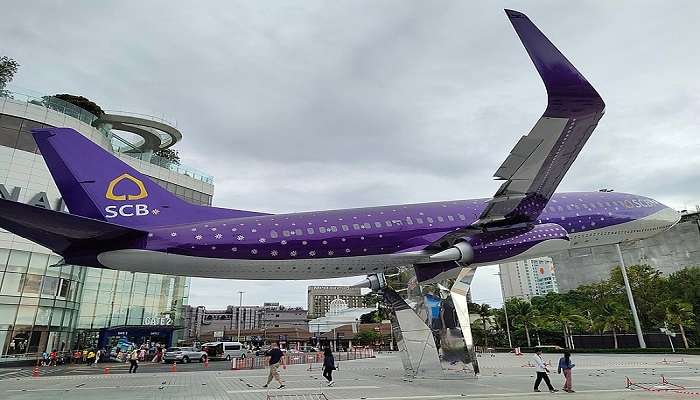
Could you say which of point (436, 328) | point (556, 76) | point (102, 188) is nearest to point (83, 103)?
point (102, 188)

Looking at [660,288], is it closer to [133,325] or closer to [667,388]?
[667,388]

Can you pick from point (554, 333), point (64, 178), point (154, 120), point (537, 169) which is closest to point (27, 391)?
point (64, 178)

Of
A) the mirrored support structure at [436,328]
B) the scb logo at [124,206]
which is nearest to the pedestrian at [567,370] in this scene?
the mirrored support structure at [436,328]

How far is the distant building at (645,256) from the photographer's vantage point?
7744 centimetres

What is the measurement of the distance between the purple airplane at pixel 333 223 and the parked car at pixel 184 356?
2939cm

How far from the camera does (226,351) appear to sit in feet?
153

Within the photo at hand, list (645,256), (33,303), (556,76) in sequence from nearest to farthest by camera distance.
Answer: (556,76)
(33,303)
(645,256)

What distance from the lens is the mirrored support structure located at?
17578 mm

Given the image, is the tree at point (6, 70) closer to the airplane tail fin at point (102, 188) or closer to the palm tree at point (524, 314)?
the airplane tail fin at point (102, 188)

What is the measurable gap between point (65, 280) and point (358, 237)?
3970 cm

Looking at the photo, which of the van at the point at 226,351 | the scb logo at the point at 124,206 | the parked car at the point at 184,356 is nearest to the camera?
the scb logo at the point at 124,206

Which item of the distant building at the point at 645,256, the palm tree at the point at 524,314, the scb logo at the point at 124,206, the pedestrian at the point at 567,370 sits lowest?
the pedestrian at the point at 567,370

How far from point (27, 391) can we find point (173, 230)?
31.3 ft

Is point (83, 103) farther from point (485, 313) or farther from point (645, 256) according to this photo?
point (645, 256)
